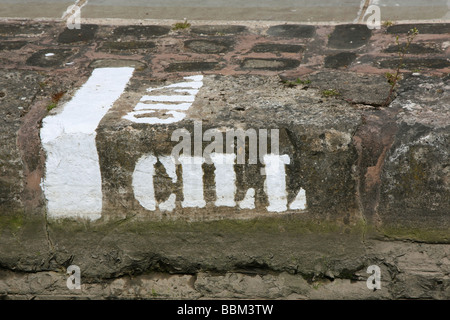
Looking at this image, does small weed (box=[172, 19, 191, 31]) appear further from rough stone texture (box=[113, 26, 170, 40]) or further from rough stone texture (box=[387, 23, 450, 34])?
rough stone texture (box=[387, 23, 450, 34])

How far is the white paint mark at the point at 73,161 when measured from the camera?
94.7 inches

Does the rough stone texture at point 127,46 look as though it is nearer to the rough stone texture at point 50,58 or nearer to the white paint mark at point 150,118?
the rough stone texture at point 50,58

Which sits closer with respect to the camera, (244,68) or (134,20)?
(244,68)

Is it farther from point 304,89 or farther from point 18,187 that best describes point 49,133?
point 304,89

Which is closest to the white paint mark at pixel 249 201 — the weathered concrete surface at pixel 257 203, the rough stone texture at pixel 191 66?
the weathered concrete surface at pixel 257 203

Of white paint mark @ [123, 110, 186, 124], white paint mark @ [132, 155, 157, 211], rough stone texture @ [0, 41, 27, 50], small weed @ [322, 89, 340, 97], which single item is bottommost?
white paint mark @ [132, 155, 157, 211]

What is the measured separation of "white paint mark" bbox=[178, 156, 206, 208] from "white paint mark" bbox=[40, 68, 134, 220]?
12.1 inches

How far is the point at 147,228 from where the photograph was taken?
248cm

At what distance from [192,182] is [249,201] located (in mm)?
212

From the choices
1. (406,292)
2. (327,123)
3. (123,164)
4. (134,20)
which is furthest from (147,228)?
(134,20)

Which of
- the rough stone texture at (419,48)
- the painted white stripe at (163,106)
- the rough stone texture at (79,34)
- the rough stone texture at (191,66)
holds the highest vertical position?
the rough stone texture at (79,34)

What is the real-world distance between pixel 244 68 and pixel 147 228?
2.67 ft

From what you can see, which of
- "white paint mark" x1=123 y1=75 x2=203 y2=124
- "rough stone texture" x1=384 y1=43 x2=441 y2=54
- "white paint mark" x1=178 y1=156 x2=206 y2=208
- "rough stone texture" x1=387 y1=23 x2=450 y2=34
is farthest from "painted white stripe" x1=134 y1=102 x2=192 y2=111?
"rough stone texture" x1=387 y1=23 x2=450 y2=34

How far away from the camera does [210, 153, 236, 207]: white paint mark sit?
7.73 ft
